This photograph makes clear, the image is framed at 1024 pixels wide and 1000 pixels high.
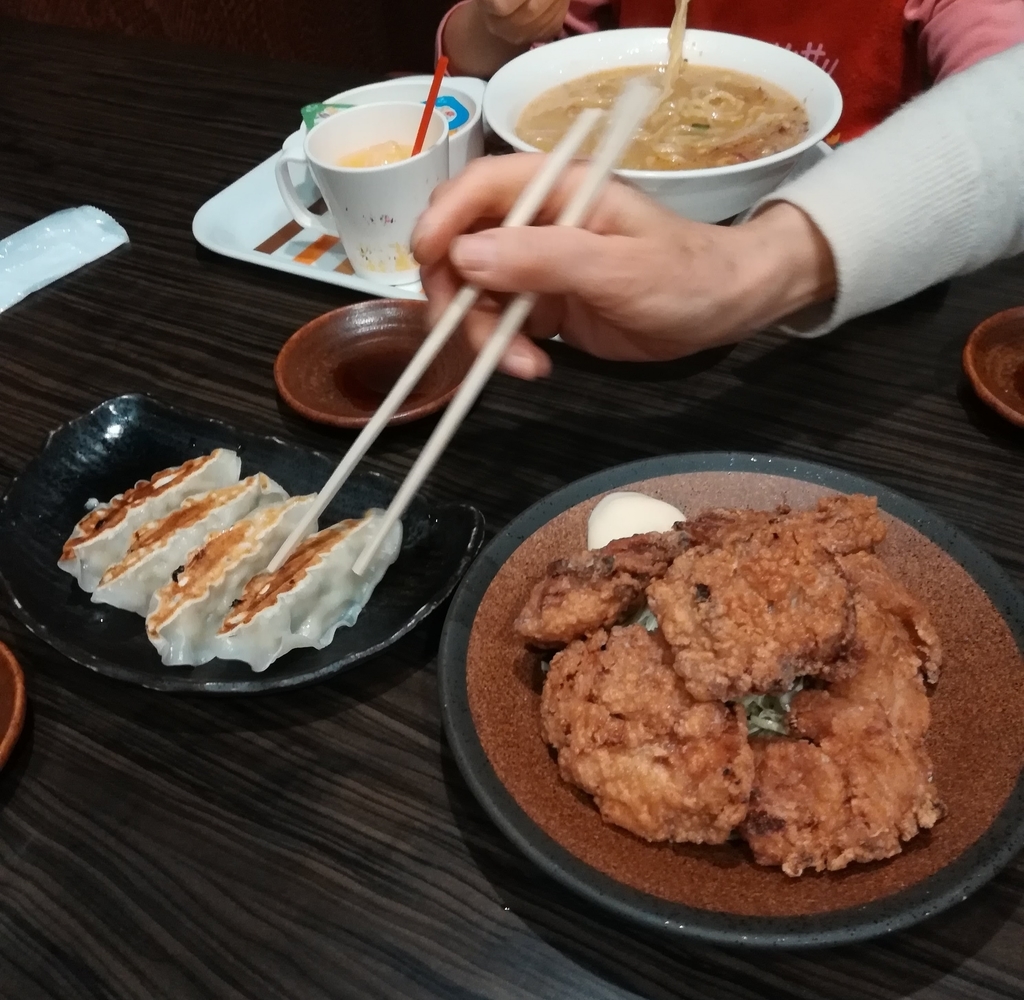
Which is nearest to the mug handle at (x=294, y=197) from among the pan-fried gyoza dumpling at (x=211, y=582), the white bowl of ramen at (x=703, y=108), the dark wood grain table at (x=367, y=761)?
the dark wood grain table at (x=367, y=761)

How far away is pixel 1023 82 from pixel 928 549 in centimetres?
82

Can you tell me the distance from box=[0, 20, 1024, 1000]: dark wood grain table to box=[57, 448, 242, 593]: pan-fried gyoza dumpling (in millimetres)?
133

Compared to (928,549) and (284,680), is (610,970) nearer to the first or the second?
(284,680)

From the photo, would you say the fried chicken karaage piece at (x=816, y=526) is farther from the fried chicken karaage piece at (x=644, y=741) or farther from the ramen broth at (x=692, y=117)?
the ramen broth at (x=692, y=117)

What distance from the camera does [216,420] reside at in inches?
58.1

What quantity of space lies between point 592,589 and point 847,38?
5.96 ft

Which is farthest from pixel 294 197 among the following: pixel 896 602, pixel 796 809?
pixel 796 809

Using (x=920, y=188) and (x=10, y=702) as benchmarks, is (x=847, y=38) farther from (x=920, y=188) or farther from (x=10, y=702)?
(x=10, y=702)

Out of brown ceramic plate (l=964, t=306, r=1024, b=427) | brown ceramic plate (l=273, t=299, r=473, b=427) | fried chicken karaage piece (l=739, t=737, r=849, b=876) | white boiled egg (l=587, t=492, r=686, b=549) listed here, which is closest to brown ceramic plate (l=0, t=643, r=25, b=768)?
brown ceramic plate (l=273, t=299, r=473, b=427)

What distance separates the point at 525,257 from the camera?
0.95m

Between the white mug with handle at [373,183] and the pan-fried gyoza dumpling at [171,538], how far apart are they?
0.61 meters

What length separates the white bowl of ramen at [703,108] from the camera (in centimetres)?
151

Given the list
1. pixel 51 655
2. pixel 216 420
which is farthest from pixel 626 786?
pixel 216 420

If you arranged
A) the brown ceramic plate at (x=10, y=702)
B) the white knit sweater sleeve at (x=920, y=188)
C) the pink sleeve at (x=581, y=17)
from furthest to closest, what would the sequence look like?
the pink sleeve at (x=581, y=17) → the white knit sweater sleeve at (x=920, y=188) → the brown ceramic plate at (x=10, y=702)
